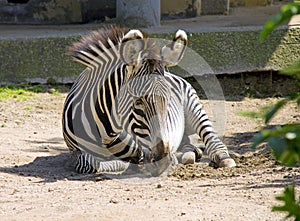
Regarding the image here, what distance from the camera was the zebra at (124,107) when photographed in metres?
5.38

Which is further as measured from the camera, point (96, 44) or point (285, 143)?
point (96, 44)

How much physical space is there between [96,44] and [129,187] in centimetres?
138

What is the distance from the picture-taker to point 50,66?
9.16 m

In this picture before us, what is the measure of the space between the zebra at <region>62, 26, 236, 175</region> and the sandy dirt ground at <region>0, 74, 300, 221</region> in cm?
21

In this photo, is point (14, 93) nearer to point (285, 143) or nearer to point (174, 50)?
point (174, 50)

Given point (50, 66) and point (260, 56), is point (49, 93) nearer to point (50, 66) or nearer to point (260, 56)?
point (50, 66)

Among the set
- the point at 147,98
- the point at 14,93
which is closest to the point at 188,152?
the point at 147,98

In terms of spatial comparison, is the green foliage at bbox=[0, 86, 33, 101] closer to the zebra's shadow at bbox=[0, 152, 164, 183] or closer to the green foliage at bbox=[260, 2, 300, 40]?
the zebra's shadow at bbox=[0, 152, 164, 183]

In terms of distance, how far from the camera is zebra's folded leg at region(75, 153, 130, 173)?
5734 mm

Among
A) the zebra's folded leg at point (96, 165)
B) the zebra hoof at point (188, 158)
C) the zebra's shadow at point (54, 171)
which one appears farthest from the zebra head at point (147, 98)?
the zebra hoof at point (188, 158)

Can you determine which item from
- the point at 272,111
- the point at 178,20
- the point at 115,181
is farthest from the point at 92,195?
the point at 178,20

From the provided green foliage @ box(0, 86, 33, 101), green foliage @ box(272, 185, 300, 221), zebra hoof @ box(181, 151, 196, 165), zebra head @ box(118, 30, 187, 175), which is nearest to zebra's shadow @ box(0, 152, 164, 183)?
zebra head @ box(118, 30, 187, 175)

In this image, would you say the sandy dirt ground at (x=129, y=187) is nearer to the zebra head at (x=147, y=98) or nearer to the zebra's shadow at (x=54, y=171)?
the zebra's shadow at (x=54, y=171)

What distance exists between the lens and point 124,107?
5.59 metres
